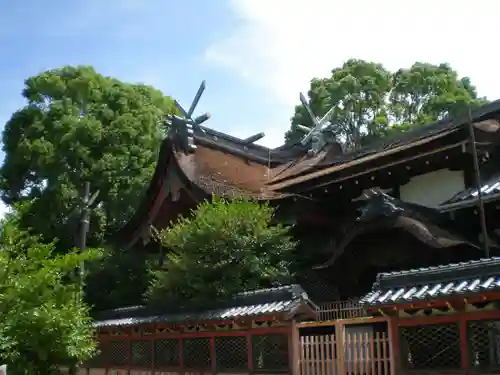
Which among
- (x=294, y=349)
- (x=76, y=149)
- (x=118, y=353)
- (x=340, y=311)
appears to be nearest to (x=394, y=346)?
(x=294, y=349)

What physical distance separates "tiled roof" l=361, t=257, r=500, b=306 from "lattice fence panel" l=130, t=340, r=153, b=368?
744 centimetres

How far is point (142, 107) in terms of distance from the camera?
31.5 metres

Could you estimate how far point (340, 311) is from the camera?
13.7m

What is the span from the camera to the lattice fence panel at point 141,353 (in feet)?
49.7

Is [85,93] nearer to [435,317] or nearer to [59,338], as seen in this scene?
[59,338]

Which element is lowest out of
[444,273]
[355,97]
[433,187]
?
[444,273]

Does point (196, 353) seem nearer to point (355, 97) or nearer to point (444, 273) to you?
point (444, 273)

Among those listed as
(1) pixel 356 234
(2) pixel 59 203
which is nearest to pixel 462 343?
(1) pixel 356 234

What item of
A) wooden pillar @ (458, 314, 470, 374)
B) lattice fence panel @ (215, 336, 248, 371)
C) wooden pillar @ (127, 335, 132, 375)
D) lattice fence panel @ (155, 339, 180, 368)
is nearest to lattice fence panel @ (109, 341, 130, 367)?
wooden pillar @ (127, 335, 132, 375)

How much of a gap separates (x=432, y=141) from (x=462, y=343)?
762 cm

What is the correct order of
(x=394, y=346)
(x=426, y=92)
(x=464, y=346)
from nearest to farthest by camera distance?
(x=464, y=346), (x=394, y=346), (x=426, y=92)

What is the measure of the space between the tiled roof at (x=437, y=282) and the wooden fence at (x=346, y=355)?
2.53 ft

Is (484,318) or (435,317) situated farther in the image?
(435,317)

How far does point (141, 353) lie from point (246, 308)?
16.2 ft
